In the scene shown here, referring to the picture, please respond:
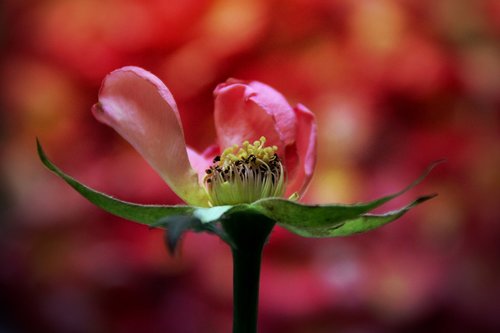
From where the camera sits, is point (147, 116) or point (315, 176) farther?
point (315, 176)

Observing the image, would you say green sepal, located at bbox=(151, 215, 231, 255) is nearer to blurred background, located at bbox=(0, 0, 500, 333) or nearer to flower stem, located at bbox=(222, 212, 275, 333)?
flower stem, located at bbox=(222, 212, 275, 333)

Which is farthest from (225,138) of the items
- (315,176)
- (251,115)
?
(315,176)

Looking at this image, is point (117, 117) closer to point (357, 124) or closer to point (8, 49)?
point (357, 124)

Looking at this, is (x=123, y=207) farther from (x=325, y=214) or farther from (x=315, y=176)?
(x=315, y=176)

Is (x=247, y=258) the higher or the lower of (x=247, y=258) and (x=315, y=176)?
the lower

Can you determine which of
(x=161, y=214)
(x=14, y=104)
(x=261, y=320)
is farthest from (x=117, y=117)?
(x=14, y=104)

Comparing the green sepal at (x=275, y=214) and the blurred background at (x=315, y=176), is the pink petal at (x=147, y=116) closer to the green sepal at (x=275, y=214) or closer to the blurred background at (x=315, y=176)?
the green sepal at (x=275, y=214)

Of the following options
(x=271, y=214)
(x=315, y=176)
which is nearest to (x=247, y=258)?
(x=271, y=214)
